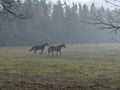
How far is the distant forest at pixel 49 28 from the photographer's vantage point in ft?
343

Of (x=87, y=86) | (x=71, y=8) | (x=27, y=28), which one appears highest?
(x=71, y=8)

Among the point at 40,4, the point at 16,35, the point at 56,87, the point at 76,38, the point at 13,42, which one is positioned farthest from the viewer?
the point at 40,4

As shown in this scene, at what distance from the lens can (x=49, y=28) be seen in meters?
120

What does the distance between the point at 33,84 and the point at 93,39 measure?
119151 mm

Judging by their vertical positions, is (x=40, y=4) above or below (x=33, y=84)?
above

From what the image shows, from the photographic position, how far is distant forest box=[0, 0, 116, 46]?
104500 millimetres

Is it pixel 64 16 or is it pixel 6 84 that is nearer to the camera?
pixel 6 84

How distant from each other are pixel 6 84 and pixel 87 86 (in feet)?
13.1

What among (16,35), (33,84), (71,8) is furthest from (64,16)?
(33,84)

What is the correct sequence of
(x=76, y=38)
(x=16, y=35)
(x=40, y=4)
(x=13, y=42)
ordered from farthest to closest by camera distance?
(x=40, y=4)
(x=76, y=38)
(x=16, y=35)
(x=13, y=42)

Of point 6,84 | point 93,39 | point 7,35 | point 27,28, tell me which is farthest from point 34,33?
point 6,84

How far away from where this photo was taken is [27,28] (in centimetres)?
11219

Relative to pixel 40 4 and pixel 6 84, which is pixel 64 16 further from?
pixel 6 84

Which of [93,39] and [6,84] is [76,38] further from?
[6,84]
